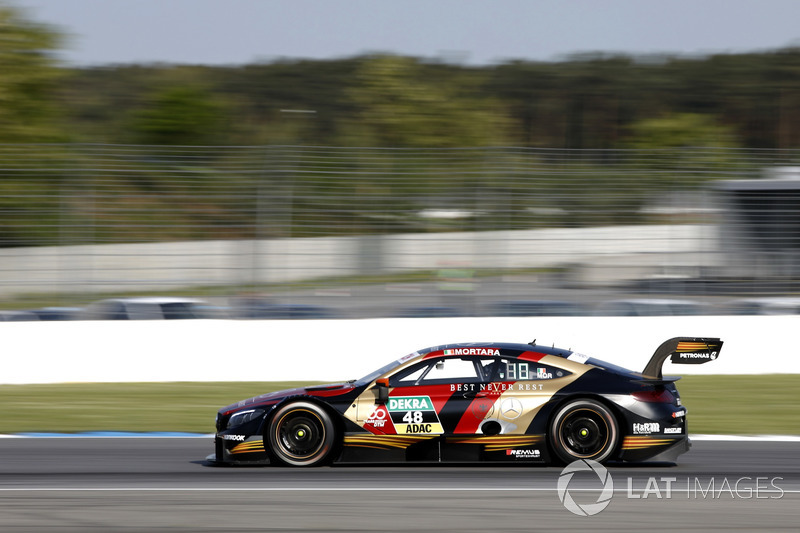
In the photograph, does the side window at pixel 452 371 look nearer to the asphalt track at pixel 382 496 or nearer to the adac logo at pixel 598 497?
the asphalt track at pixel 382 496

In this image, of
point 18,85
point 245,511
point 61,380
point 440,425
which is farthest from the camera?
point 18,85

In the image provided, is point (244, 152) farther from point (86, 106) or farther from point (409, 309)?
point (86, 106)

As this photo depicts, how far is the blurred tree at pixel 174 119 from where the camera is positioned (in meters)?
45.1

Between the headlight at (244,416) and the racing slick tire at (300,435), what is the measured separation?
115mm

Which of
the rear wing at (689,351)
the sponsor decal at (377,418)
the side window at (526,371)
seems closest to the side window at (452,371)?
the side window at (526,371)

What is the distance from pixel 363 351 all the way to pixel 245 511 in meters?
6.90

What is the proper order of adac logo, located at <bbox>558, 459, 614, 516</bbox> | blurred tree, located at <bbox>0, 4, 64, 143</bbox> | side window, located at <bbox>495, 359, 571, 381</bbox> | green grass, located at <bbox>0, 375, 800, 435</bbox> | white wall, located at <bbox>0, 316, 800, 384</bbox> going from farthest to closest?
blurred tree, located at <bbox>0, 4, 64, 143</bbox>
white wall, located at <bbox>0, 316, 800, 384</bbox>
green grass, located at <bbox>0, 375, 800, 435</bbox>
side window, located at <bbox>495, 359, 571, 381</bbox>
adac logo, located at <bbox>558, 459, 614, 516</bbox>

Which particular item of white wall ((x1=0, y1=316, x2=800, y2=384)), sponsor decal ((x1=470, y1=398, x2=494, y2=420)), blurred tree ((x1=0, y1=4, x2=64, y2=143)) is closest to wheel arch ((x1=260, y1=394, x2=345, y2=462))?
sponsor decal ((x1=470, y1=398, x2=494, y2=420))

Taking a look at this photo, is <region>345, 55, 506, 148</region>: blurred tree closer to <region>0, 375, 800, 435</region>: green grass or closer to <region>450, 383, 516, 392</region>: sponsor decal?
<region>0, 375, 800, 435</region>: green grass

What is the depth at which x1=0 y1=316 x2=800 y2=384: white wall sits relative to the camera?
12367 mm

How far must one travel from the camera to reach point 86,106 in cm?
5619

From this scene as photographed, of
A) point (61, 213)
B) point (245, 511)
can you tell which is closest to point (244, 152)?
point (61, 213)

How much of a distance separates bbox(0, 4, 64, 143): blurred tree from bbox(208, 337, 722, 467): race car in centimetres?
2577

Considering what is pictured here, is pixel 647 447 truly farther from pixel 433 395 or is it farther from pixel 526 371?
pixel 433 395
